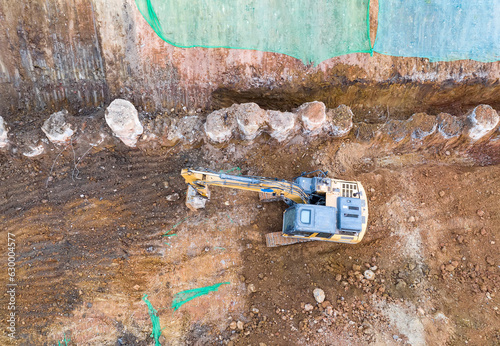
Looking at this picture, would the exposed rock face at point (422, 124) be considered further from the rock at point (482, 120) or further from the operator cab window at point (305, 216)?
the operator cab window at point (305, 216)

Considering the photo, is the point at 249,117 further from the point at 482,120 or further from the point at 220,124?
the point at 482,120

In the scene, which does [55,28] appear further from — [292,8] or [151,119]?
[292,8]

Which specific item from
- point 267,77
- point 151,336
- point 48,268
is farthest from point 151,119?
point 151,336

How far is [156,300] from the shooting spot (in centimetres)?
880

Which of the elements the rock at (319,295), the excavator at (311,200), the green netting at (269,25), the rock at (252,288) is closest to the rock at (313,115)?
the green netting at (269,25)

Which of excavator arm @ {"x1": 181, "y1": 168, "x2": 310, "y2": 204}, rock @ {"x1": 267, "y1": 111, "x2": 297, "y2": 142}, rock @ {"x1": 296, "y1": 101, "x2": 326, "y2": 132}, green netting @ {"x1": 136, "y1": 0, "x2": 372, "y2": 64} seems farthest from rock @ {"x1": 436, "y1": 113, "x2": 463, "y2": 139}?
excavator arm @ {"x1": 181, "y1": 168, "x2": 310, "y2": 204}

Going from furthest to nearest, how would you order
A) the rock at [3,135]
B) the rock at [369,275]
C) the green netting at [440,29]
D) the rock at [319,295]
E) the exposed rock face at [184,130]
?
the green netting at [440,29], the exposed rock face at [184,130], the rock at [369,275], the rock at [3,135], the rock at [319,295]

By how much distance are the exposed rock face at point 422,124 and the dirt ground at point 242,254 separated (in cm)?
97

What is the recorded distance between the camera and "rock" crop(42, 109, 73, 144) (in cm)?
876

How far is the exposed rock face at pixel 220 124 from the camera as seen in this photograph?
29.7ft

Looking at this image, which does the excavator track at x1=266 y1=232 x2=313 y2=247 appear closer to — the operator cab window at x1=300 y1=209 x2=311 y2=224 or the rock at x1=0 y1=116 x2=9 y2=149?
the operator cab window at x1=300 y1=209 x2=311 y2=224

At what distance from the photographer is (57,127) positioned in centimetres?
876

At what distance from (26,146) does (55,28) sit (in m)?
3.55

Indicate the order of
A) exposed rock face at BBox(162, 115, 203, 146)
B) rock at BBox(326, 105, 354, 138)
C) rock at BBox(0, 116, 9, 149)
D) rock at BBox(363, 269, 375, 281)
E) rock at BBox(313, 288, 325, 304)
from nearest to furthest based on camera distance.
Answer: rock at BBox(313, 288, 325, 304) → rock at BBox(0, 116, 9, 149) → rock at BBox(363, 269, 375, 281) → rock at BBox(326, 105, 354, 138) → exposed rock face at BBox(162, 115, 203, 146)
